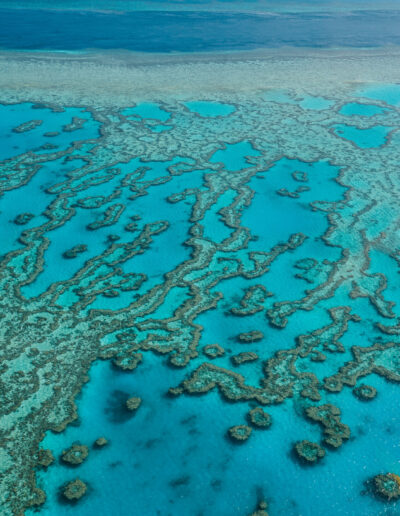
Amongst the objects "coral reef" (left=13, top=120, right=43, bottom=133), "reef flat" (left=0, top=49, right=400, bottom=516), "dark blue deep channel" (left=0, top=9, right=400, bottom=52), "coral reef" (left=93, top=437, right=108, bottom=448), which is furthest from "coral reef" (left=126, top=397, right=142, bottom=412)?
"dark blue deep channel" (left=0, top=9, right=400, bottom=52)

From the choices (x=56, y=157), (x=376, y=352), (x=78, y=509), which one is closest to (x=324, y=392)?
(x=376, y=352)

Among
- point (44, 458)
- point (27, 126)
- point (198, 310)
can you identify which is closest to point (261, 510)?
point (44, 458)

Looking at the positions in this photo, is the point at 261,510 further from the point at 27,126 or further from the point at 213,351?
the point at 27,126

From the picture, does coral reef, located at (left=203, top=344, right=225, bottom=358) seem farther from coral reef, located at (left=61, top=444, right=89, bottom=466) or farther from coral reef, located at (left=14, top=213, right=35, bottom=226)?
coral reef, located at (left=14, top=213, right=35, bottom=226)

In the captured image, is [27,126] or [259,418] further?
[27,126]

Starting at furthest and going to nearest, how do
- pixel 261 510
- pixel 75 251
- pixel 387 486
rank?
pixel 75 251 → pixel 387 486 → pixel 261 510

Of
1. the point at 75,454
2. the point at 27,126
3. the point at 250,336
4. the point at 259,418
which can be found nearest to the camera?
the point at 75,454

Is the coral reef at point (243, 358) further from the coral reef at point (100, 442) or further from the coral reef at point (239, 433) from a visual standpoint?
the coral reef at point (100, 442)

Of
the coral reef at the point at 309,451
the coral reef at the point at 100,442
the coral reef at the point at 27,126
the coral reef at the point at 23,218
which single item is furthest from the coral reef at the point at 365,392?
the coral reef at the point at 27,126

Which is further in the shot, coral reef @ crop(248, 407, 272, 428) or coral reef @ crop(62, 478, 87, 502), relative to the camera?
coral reef @ crop(248, 407, 272, 428)
